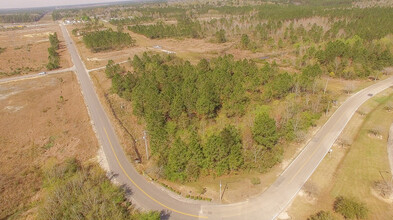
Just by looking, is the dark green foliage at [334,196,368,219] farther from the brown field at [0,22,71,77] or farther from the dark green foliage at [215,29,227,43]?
the dark green foliage at [215,29,227,43]

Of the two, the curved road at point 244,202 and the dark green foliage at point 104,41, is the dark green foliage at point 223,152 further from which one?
the dark green foliage at point 104,41

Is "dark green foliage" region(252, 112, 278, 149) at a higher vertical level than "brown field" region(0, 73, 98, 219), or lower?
higher

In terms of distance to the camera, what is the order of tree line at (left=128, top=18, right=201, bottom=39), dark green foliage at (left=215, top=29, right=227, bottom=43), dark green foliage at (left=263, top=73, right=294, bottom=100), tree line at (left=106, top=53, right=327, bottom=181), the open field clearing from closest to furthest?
the open field clearing → tree line at (left=106, top=53, right=327, bottom=181) → dark green foliage at (left=263, top=73, right=294, bottom=100) → dark green foliage at (left=215, top=29, right=227, bottom=43) → tree line at (left=128, top=18, right=201, bottom=39)

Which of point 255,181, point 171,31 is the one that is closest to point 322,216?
point 255,181

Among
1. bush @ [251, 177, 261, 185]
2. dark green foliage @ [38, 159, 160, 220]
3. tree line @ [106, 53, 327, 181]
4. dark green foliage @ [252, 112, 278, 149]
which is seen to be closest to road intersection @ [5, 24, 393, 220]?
bush @ [251, 177, 261, 185]

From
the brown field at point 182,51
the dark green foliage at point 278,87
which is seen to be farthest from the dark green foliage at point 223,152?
the brown field at point 182,51

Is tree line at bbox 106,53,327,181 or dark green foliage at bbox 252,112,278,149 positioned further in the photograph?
dark green foliage at bbox 252,112,278,149

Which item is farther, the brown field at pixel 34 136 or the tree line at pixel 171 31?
the tree line at pixel 171 31

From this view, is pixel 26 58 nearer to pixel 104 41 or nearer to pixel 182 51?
pixel 104 41
